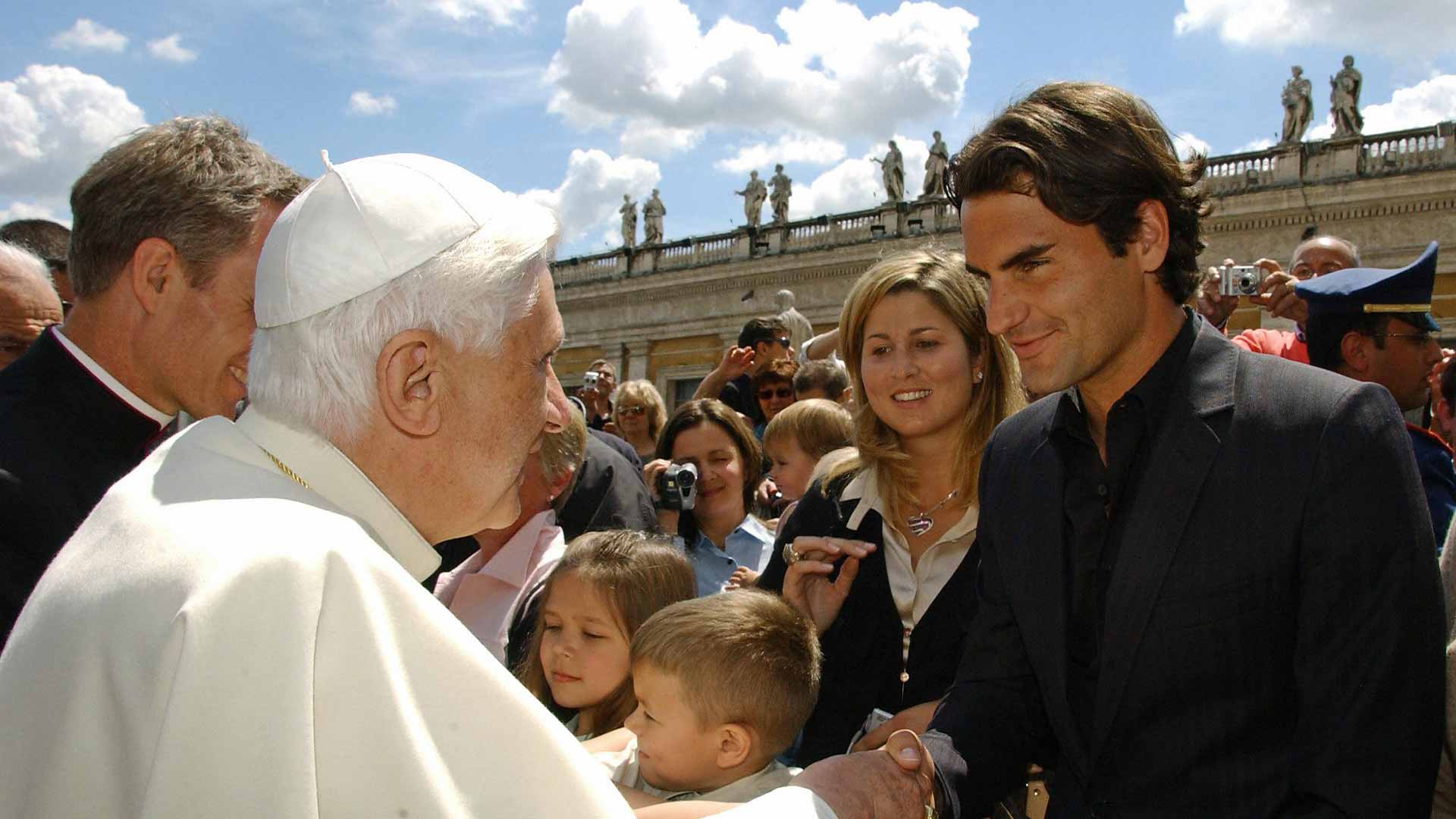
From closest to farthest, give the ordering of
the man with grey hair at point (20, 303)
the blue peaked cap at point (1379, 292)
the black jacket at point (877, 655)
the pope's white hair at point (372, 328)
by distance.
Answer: the pope's white hair at point (372, 328)
the black jacket at point (877, 655)
the blue peaked cap at point (1379, 292)
the man with grey hair at point (20, 303)

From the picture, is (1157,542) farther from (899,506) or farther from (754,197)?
(754,197)

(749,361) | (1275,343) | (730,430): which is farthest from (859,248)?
(730,430)

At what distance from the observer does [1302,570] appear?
1.99 meters

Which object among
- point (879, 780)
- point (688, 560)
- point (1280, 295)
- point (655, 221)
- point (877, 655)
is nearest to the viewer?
point (879, 780)

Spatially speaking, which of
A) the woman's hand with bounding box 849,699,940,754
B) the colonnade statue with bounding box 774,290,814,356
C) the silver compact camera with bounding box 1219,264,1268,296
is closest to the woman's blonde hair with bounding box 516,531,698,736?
the woman's hand with bounding box 849,699,940,754

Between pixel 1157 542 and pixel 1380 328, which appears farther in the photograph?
pixel 1380 328

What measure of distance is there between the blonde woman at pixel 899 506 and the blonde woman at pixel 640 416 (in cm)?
432

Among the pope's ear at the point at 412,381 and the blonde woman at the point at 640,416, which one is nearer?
the pope's ear at the point at 412,381

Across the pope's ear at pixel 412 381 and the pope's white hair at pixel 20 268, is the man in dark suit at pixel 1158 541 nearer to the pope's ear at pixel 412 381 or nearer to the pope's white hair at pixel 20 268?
the pope's ear at pixel 412 381

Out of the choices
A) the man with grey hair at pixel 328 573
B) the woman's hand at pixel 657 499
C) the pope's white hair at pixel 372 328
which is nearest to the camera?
the man with grey hair at pixel 328 573

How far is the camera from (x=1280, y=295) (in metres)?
5.01

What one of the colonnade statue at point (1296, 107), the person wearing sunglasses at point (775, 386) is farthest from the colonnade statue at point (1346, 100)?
the person wearing sunglasses at point (775, 386)

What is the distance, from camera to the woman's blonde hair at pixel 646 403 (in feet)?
25.8

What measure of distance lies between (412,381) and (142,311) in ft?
4.78
